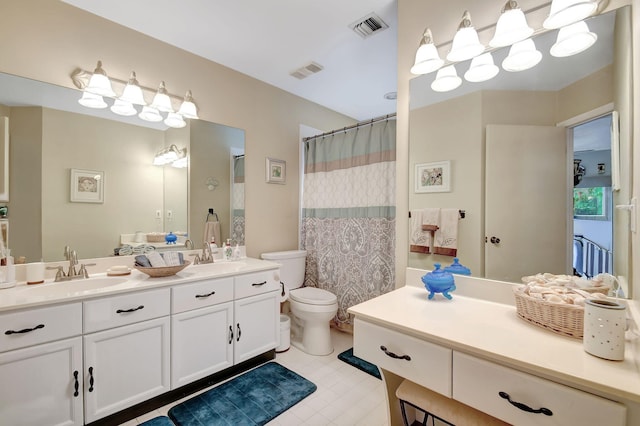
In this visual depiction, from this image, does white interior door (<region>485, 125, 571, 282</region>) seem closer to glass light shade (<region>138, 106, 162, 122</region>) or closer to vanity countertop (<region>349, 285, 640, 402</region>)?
vanity countertop (<region>349, 285, 640, 402</region>)

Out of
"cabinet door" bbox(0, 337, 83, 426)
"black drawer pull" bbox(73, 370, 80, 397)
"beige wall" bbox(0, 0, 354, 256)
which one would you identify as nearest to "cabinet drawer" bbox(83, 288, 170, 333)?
"cabinet door" bbox(0, 337, 83, 426)

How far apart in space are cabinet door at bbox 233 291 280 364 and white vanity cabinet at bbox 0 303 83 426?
89 centimetres

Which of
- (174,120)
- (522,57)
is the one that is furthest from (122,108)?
(522,57)

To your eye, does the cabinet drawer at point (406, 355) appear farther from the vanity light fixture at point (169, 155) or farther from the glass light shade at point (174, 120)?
the glass light shade at point (174, 120)

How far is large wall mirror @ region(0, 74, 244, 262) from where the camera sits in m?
1.64

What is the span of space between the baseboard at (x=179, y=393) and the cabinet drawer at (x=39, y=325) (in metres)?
0.57

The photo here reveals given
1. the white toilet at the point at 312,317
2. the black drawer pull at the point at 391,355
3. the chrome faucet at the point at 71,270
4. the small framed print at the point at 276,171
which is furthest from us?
the small framed print at the point at 276,171

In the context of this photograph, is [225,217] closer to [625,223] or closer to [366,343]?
[366,343]

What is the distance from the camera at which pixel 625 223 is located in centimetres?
103

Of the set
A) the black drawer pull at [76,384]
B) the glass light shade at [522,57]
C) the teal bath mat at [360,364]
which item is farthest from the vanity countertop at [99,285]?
the glass light shade at [522,57]

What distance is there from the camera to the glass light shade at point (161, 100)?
6.78ft

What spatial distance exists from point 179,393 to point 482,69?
8.97 feet

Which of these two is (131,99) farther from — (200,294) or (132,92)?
(200,294)

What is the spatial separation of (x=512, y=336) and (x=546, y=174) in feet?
2.52
